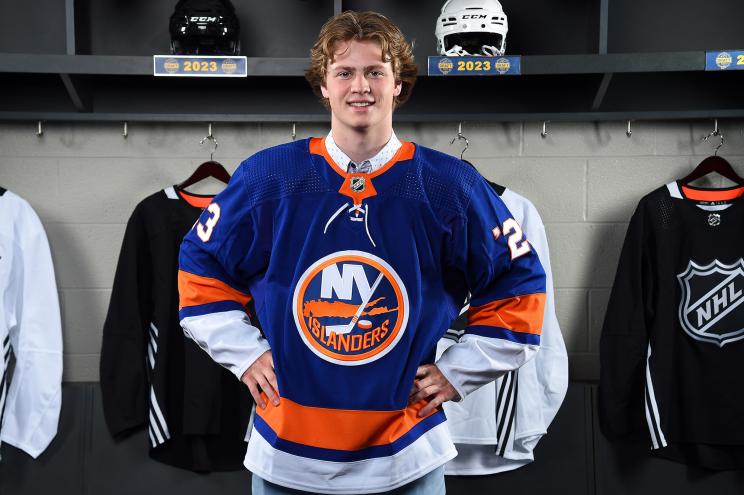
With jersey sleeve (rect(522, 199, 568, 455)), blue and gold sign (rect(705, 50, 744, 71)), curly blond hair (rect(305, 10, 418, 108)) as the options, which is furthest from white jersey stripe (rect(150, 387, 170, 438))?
blue and gold sign (rect(705, 50, 744, 71))

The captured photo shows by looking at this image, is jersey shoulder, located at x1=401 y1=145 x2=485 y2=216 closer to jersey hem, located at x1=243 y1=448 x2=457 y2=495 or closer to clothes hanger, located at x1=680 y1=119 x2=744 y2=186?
jersey hem, located at x1=243 y1=448 x2=457 y2=495

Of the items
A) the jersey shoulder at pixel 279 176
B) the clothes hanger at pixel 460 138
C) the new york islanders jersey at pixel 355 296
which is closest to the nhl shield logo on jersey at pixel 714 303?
the clothes hanger at pixel 460 138

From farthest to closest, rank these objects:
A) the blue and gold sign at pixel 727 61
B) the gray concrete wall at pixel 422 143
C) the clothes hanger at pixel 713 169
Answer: the gray concrete wall at pixel 422 143
the clothes hanger at pixel 713 169
the blue and gold sign at pixel 727 61

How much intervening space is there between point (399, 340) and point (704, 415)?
133cm

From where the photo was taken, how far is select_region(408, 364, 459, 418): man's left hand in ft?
4.25

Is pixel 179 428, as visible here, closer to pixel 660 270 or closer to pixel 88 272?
pixel 88 272

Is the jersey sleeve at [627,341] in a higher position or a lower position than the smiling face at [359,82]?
lower

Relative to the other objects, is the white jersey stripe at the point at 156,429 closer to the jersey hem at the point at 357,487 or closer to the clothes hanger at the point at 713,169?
the jersey hem at the point at 357,487

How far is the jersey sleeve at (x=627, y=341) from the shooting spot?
221 cm

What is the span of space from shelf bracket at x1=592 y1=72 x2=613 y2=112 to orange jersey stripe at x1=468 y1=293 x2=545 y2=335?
3.40 ft

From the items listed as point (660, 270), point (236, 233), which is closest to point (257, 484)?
point (236, 233)

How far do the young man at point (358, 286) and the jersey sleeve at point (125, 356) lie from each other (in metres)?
0.92

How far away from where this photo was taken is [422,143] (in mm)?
2484

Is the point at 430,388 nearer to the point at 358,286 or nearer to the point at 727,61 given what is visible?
the point at 358,286
